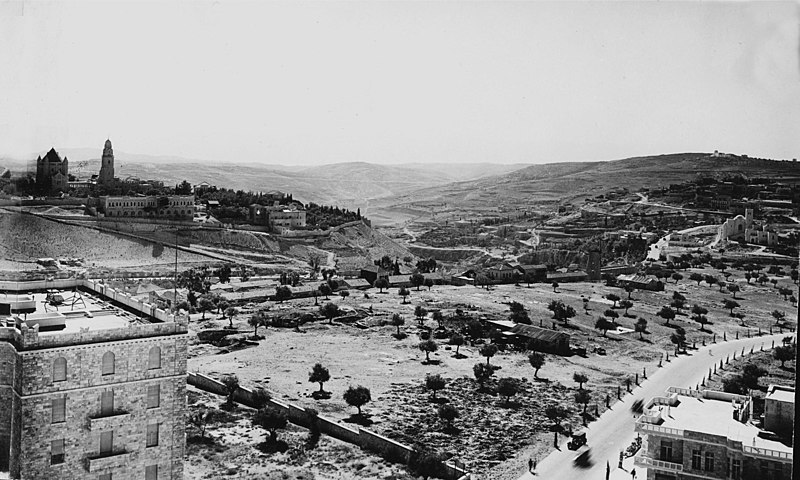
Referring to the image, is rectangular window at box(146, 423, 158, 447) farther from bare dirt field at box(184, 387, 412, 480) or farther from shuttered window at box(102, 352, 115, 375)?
bare dirt field at box(184, 387, 412, 480)

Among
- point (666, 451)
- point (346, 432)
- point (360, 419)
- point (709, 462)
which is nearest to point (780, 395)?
point (709, 462)

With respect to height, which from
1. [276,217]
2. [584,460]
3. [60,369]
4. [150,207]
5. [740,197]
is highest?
[740,197]

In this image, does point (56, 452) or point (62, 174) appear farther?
point (62, 174)

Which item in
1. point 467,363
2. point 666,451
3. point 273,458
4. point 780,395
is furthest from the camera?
point 467,363

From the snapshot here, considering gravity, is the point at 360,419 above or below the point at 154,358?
below

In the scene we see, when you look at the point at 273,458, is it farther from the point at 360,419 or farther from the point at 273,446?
the point at 360,419

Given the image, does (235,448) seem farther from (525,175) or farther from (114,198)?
(525,175)

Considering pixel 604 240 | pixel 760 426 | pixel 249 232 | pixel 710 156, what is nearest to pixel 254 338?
pixel 760 426

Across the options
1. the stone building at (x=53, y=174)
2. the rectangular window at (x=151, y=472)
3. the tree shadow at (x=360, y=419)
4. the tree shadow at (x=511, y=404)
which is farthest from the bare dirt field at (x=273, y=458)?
the stone building at (x=53, y=174)

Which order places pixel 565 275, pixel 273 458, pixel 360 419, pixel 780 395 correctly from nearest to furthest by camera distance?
1. pixel 780 395
2. pixel 273 458
3. pixel 360 419
4. pixel 565 275
